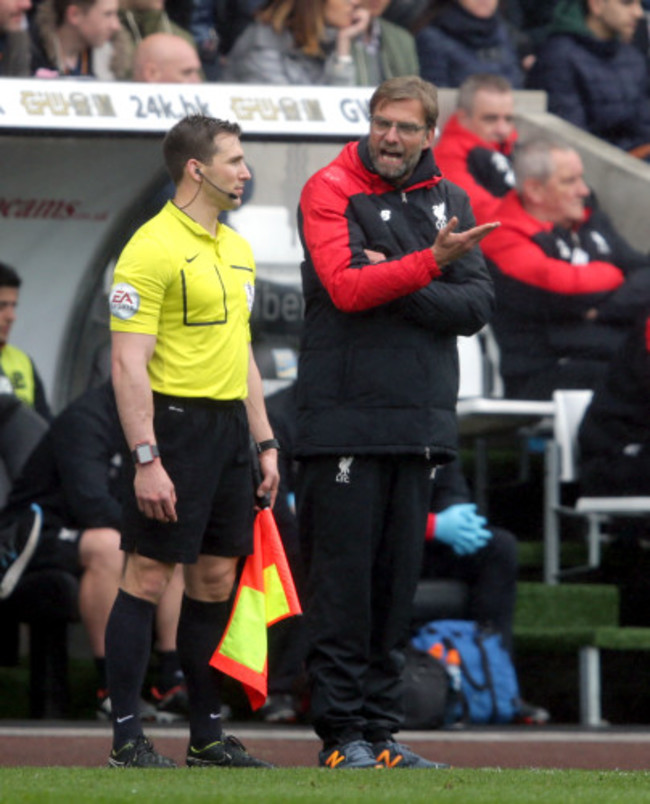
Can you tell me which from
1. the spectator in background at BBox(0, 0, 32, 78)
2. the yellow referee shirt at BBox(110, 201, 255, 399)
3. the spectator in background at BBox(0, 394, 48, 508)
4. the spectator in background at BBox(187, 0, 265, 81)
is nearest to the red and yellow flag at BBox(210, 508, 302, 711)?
the yellow referee shirt at BBox(110, 201, 255, 399)

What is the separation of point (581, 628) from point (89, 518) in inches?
86.4

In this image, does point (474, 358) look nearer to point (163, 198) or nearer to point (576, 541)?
point (576, 541)

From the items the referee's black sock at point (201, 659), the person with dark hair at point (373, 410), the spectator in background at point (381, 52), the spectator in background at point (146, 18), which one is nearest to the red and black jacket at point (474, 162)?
the spectator in background at point (381, 52)

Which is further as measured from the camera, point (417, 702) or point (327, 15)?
point (327, 15)

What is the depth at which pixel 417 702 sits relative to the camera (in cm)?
758

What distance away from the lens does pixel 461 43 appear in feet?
40.1

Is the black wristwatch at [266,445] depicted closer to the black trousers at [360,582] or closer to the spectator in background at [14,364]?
the black trousers at [360,582]

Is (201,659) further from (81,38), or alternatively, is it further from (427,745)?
(81,38)

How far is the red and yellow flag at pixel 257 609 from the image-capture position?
225 inches

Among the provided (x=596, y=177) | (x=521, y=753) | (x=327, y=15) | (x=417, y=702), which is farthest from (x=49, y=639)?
(x=596, y=177)

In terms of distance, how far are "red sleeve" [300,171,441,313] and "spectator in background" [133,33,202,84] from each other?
3569 mm

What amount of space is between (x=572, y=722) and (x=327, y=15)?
4.25 metres

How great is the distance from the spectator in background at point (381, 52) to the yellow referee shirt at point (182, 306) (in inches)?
204

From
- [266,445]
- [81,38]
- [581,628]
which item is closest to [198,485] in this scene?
[266,445]
